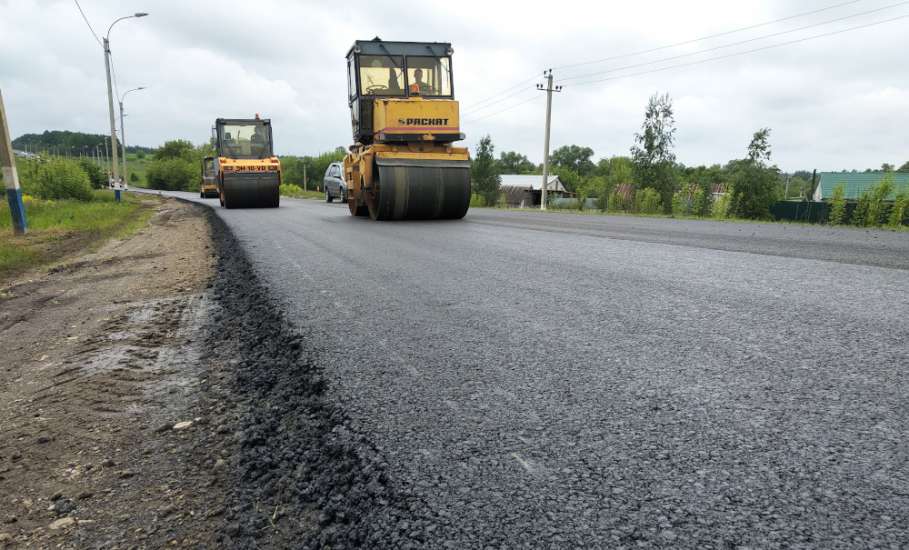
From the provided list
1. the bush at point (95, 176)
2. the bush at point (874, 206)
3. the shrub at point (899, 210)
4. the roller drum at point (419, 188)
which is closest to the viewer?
the roller drum at point (419, 188)

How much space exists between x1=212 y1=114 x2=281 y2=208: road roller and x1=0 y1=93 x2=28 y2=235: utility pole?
680 centimetres

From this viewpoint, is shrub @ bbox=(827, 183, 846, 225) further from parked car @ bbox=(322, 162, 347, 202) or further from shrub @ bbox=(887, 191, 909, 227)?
parked car @ bbox=(322, 162, 347, 202)

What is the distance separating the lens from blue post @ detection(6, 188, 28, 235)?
1111 centimetres

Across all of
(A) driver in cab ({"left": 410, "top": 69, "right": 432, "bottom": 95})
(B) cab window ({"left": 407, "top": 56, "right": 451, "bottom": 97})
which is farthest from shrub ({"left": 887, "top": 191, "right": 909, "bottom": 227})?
(A) driver in cab ({"left": 410, "top": 69, "right": 432, "bottom": 95})

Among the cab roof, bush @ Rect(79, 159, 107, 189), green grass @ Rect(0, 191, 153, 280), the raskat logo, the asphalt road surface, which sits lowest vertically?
green grass @ Rect(0, 191, 153, 280)

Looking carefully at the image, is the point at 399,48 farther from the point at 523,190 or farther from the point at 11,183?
the point at 523,190

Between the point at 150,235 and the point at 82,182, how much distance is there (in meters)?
16.1

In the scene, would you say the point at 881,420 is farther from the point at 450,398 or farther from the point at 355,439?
the point at 355,439

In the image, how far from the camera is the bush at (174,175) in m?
76.3

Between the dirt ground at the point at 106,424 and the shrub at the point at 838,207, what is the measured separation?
15.9m

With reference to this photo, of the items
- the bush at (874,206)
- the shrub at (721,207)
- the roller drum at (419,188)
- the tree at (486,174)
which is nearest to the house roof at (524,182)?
the tree at (486,174)

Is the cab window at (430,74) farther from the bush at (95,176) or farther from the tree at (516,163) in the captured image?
the tree at (516,163)

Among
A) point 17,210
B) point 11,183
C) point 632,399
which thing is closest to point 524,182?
point 11,183

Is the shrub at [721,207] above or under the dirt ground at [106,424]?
above
